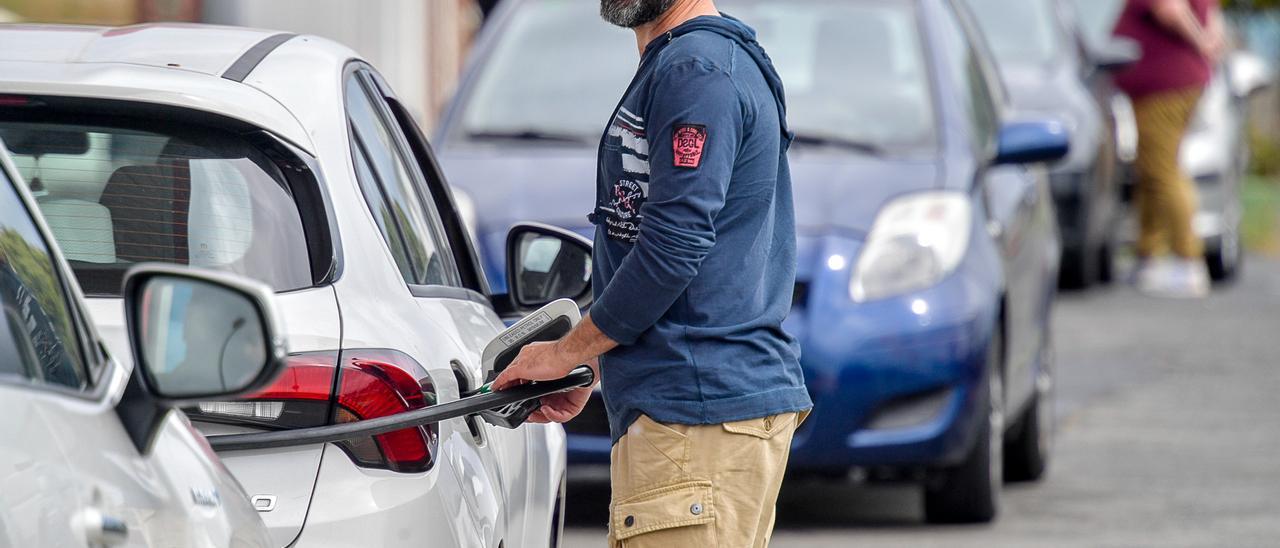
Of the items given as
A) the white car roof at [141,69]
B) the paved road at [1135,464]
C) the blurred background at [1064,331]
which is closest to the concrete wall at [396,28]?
the blurred background at [1064,331]

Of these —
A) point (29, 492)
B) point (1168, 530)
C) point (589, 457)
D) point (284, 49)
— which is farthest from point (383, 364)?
point (1168, 530)

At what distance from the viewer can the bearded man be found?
3090 mm

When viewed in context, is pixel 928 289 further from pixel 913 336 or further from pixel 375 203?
pixel 375 203

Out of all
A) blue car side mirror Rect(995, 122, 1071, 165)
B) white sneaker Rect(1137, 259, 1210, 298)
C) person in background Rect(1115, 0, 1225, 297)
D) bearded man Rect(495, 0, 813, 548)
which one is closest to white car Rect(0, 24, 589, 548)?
bearded man Rect(495, 0, 813, 548)

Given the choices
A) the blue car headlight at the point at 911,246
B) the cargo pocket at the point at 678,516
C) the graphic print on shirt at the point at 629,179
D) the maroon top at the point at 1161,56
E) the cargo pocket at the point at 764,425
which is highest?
the graphic print on shirt at the point at 629,179

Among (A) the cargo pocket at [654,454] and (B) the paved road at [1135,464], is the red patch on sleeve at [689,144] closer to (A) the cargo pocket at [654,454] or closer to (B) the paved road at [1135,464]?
(A) the cargo pocket at [654,454]

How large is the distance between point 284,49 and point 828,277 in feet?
9.73

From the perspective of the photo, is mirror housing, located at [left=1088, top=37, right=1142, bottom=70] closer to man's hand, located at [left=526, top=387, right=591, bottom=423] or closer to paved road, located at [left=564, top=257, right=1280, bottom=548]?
paved road, located at [left=564, top=257, right=1280, bottom=548]

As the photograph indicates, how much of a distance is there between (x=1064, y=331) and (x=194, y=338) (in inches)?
Answer: 413

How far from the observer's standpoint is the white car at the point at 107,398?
2.09m

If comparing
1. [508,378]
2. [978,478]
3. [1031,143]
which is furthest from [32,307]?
[1031,143]

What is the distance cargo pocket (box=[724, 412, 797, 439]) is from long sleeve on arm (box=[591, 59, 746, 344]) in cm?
22

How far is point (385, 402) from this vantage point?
3090mm

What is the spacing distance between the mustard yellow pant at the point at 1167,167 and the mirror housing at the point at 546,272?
1007 centimetres
